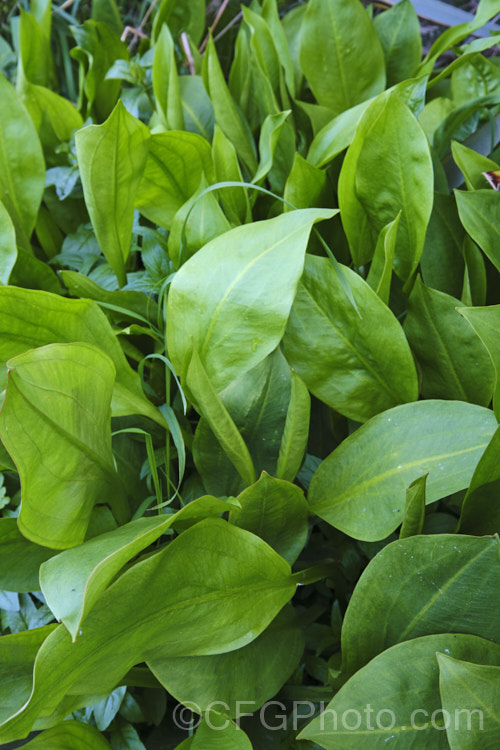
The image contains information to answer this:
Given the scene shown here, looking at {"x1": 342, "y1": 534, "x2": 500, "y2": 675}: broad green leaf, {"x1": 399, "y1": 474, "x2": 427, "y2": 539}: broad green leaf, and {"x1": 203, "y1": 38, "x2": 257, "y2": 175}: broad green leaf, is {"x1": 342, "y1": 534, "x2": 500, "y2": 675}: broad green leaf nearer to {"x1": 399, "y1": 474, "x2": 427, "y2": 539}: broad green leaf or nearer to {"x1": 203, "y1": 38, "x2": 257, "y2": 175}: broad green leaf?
{"x1": 399, "y1": 474, "x2": 427, "y2": 539}: broad green leaf

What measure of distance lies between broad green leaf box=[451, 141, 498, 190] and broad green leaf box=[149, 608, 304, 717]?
0.40m

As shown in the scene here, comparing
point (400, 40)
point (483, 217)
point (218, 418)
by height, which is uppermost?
point (400, 40)

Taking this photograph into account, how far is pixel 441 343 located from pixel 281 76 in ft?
1.25

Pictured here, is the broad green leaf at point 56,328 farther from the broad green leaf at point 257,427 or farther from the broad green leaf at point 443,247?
the broad green leaf at point 443,247

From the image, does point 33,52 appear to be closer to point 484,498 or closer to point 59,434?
point 59,434

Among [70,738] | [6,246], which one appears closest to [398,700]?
[70,738]

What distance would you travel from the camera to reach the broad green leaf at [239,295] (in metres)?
0.41

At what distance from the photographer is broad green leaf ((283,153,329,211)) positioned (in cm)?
51

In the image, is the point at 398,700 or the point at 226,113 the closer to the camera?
the point at 398,700

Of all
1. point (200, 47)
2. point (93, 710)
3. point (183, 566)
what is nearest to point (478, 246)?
point (183, 566)

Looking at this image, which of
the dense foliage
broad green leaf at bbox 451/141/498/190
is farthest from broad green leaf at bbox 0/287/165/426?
broad green leaf at bbox 451/141/498/190

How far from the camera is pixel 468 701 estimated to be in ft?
1.09

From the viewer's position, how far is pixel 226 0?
875 mm

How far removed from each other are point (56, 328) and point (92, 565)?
181mm
